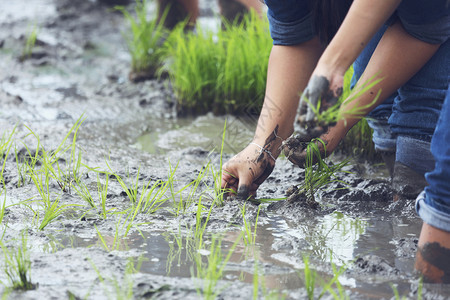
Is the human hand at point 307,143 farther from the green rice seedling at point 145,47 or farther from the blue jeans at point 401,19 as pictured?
the green rice seedling at point 145,47

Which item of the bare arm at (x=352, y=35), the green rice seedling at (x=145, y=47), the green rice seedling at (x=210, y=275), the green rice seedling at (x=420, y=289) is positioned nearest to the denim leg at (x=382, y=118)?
the bare arm at (x=352, y=35)

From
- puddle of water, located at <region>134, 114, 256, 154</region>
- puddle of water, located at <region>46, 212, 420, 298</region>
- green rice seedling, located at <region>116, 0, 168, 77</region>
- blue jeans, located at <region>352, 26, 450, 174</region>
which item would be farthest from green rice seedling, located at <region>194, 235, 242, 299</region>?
green rice seedling, located at <region>116, 0, 168, 77</region>

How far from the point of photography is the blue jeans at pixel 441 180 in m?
1.42

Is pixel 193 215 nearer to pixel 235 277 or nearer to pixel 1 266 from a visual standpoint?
pixel 235 277

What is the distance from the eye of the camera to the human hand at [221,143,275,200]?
6.53ft

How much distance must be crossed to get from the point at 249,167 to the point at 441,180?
2.32 feet

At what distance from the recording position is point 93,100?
3.55m

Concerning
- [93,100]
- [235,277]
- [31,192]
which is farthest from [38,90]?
[235,277]

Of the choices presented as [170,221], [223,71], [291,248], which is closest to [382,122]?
[291,248]

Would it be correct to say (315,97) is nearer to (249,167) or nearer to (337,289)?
(337,289)

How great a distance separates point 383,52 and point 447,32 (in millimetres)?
193

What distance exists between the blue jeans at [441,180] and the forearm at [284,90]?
656 millimetres

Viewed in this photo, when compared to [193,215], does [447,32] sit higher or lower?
higher

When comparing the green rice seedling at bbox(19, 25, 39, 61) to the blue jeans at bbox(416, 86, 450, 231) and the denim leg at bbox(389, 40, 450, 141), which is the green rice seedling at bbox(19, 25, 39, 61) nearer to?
the denim leg at bbox(389, 40, 450, 141)
